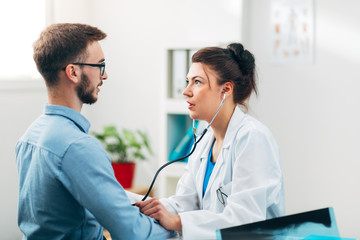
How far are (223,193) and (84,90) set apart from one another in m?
0.57

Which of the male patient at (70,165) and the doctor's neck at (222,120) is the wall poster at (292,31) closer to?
the doctor's neck at (222,120)

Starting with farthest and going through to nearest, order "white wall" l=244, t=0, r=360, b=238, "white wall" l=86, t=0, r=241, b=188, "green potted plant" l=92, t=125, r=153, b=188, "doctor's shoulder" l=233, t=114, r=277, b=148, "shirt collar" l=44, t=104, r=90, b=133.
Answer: "white wall" l=86, t=0, r=241, b=188 < "green potted plant" l=92, t=125, r=153, b=188 < "white wall" l=244, t=0, r=360, b=238 < "doctor's shoulder" l=233, t=114, r=277, b=148 < "shirt collar" l=44, t=104, r=90, b=133

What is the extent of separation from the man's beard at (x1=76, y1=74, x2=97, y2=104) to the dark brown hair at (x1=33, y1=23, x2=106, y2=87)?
0.06 metres

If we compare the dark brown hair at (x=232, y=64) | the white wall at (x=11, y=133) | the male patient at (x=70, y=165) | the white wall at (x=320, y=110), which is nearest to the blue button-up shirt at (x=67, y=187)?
the male patient at (x=70, y=165)

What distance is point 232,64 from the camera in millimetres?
1779

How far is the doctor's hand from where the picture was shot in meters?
1.52

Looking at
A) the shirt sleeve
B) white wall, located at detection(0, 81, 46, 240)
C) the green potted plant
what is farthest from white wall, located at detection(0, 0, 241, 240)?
the shirt sleeve

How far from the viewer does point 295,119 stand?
325 centimetres

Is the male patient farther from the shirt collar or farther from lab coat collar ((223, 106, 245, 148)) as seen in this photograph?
lab coat collar ((223, 106, 245, 148))

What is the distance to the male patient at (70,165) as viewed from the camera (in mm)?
1332

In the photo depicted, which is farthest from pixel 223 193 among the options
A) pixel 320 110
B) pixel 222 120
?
pixel 320 110

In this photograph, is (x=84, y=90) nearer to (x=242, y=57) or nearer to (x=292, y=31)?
(x=242, y=57)

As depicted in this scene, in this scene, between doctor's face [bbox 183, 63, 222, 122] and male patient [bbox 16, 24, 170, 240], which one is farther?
doctor's face [bbox 183, 63, 222, 122]

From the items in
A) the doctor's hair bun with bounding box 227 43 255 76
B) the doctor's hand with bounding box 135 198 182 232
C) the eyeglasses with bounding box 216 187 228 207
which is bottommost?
the doctor's hand with bounding box 135 198 182 232
